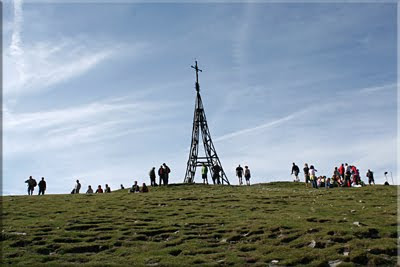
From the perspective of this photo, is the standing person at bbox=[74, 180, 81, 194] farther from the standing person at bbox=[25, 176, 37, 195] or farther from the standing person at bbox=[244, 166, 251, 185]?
the standing person at bbox=[244, 166, 251, 185]

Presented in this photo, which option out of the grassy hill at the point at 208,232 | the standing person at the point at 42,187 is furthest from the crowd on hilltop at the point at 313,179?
the grassy hill at the point at 208,232

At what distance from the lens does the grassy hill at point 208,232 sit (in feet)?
54.1

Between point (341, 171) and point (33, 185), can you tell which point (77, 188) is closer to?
point (33, 185)

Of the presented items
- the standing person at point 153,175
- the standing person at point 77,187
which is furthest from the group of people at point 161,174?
the standing person at point 77,187

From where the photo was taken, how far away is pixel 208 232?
2083 centimetres

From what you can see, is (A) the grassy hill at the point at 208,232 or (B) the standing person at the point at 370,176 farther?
(B) the standing person at the point at 370,176

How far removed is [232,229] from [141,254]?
525 centimetres

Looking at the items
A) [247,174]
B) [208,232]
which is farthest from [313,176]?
[208,232]

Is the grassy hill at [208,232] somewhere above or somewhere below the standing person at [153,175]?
below

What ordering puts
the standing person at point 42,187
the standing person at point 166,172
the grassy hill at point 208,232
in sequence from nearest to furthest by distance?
the grassy hill at point 208,232 → the standing person at point 42,187 → the standing person at point 166,172

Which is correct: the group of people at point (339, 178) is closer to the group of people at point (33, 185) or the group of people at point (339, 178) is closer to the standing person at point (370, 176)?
the standing person at point (370, 176)

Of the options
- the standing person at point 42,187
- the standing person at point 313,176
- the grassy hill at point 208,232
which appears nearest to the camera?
the grassy hill at point 208,232

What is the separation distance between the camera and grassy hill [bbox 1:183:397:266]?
16.5m

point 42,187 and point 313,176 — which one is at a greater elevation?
point 42,187
